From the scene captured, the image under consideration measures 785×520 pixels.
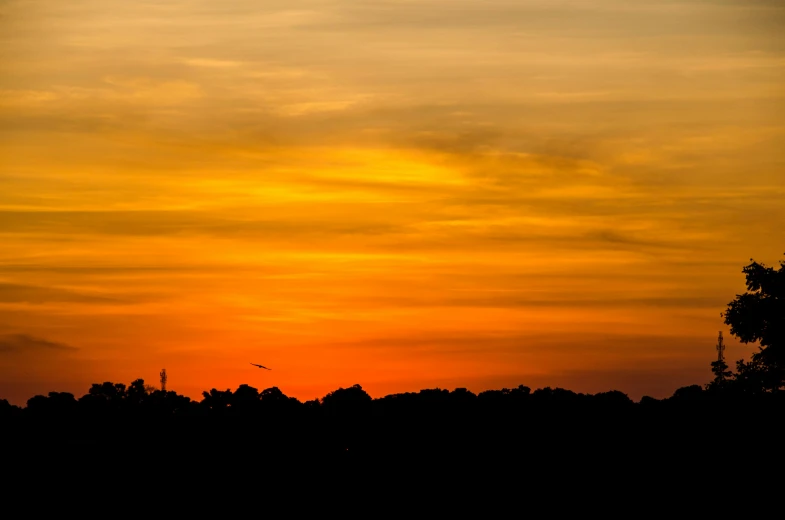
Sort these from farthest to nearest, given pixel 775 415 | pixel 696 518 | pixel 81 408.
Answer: pixel 81 408 < pixel 775 415 < pixel 696 518

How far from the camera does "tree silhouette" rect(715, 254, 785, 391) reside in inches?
3885

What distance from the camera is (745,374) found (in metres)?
99.4

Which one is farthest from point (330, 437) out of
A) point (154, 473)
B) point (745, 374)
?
point (745, 374)

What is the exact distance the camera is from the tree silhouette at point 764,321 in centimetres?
9869

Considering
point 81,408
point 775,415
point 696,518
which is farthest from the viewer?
point 81,408

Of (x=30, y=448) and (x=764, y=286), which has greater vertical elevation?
(x=764, y=286)

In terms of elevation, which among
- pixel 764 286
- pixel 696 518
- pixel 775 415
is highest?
pixel 764 286

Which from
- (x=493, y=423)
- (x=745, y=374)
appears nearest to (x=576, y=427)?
(x=493, y=423)

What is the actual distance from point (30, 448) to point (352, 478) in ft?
60.5

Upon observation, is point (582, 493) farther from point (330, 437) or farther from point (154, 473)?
point (154, 473)

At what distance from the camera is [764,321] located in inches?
3917

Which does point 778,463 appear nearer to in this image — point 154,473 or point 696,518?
point 696,518

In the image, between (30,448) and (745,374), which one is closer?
(30,448)

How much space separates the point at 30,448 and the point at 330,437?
17.6m
